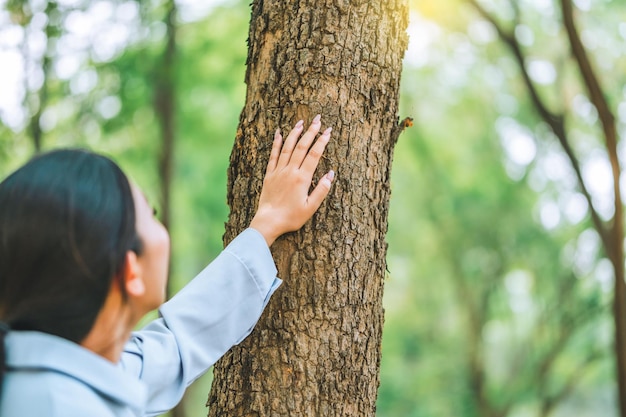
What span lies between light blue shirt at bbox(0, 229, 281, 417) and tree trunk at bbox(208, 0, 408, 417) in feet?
0.52

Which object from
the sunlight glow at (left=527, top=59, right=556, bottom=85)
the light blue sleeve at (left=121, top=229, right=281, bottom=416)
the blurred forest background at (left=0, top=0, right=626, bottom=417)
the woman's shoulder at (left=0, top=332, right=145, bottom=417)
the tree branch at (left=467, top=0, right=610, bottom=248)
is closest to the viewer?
the woman's shoulder at (left=0, top=332, right=145, bottom=417)

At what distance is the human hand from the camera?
6.94ft

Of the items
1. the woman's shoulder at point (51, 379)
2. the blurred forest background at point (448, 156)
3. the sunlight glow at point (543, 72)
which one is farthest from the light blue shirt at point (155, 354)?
the sunlight glow at point (543, 72)

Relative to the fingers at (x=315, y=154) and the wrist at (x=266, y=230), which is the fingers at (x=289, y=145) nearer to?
the fingers at (x=315, y=154)

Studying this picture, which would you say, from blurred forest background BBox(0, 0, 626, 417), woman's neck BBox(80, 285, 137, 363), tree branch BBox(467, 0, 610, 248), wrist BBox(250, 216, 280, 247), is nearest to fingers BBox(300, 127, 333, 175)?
wrist BBox(250, 216, 280, 247)

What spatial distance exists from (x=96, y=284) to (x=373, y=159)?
110 centimetres

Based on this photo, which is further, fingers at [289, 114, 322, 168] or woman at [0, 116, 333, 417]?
fingers at [289, 114, 322, 168]

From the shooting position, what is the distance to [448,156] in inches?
605

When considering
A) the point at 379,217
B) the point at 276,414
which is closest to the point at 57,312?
the point at 276,414

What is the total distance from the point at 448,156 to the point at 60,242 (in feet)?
47.4

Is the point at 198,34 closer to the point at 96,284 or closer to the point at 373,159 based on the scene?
the point at 373,159

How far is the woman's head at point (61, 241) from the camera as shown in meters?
1.33

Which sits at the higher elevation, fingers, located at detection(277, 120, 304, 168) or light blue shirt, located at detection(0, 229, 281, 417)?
fingers, located at detection(277, 120, 304, 168)

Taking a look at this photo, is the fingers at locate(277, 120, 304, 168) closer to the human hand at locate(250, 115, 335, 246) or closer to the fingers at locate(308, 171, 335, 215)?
the human hand at locate(250, 115, 335, 246)
